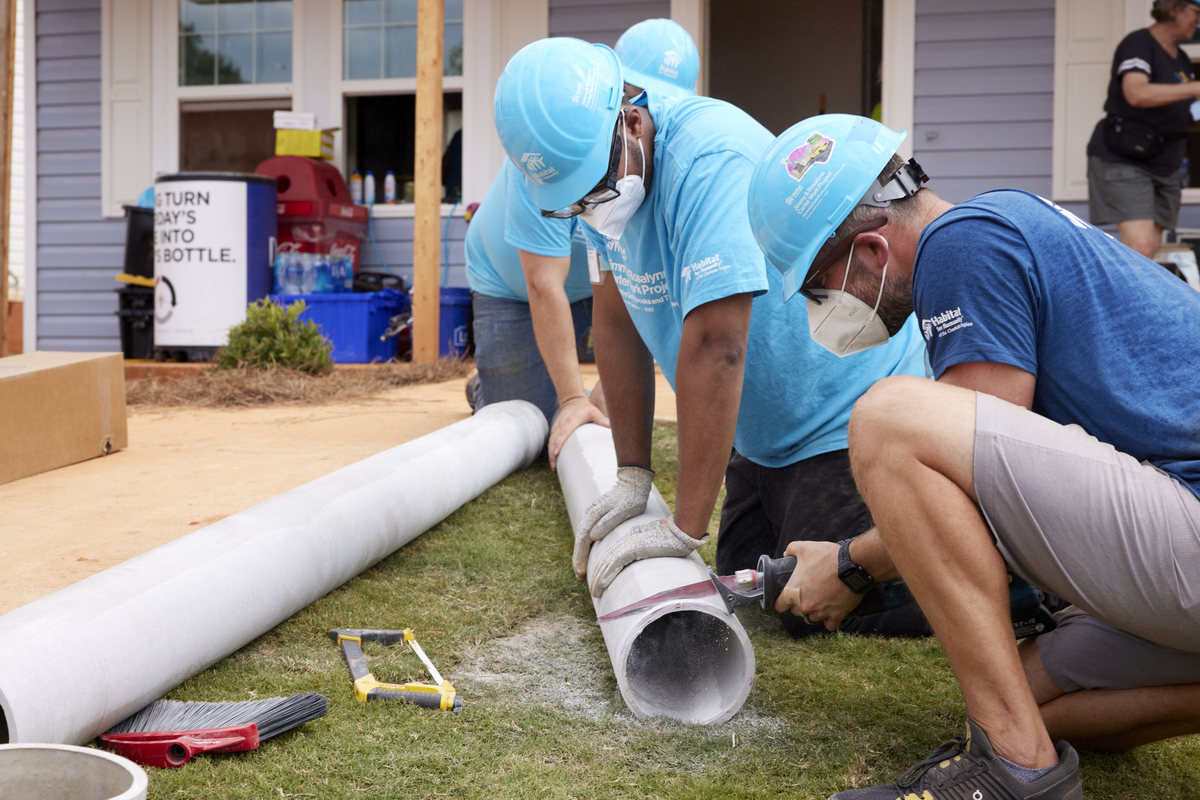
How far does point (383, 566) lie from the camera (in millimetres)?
2496

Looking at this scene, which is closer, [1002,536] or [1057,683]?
[1002,536]

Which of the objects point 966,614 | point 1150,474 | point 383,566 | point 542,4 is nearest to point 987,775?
point 966,614

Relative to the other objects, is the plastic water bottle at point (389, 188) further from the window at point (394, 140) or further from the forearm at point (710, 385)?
the forearm at point (710, 385)

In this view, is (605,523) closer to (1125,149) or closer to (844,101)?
(1125,149)

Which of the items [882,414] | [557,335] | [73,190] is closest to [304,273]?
[73,190]

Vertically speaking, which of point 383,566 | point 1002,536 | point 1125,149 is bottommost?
point 383,566

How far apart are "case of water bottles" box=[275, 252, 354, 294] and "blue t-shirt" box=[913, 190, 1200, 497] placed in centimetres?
624

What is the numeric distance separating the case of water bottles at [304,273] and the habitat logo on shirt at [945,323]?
20.3ft

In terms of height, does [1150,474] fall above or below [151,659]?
above

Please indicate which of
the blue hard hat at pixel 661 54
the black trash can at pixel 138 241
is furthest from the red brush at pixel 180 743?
the black trash can at pixel 138 241

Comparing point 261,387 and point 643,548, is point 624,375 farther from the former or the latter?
point 261,387

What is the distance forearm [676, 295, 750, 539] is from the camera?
1.79 metres

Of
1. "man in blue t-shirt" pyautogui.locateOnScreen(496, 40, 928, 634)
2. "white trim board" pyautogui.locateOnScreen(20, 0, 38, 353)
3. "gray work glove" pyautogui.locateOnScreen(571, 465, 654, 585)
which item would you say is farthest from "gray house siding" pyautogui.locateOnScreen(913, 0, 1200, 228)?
"white trim board" pyautogui.locateOnScreen(20, 0, 38, 353)

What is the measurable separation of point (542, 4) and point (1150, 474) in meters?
6.70
